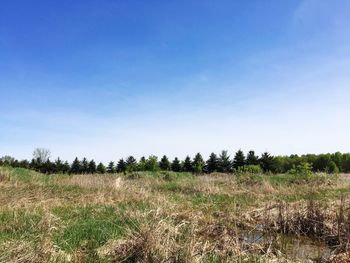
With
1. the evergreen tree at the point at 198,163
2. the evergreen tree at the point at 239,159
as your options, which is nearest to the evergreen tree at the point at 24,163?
the evergreen tree at the point at 198,163

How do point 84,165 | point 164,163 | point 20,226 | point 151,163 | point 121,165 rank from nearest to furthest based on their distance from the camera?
1. point 20,226
2. point 151,163
3. point 164,163
4. point 121,165
5. point 84,165

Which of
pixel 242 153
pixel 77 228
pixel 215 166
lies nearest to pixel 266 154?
pixel 242 153

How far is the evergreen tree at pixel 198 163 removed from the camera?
155 feet

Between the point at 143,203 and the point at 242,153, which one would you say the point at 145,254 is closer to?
the point at 143,203

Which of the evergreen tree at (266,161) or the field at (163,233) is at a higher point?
the evergreen tree at (266,161)

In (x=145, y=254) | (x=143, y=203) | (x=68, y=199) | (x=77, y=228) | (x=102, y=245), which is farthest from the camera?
(x=68, y=199)

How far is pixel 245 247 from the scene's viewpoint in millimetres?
5516

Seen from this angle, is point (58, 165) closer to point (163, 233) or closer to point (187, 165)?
point (187, 165)

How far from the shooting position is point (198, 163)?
48.2 m

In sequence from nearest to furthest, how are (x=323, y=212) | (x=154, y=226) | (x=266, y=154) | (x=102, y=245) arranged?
(x=154, y=226) → (x=102, y=245) → (x=323, y=212) → (x=266, y=154)

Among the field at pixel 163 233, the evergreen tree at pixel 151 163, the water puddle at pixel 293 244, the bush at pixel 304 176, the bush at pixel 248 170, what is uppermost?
the evergreen tree at pixel 151 163

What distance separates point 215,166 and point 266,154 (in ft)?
22.4

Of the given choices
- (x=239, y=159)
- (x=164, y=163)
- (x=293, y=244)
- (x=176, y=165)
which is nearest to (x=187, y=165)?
(x=176, y=165)

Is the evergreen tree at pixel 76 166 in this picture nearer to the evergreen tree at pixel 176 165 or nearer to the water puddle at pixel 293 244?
the evergreen tree at pixel 176 165
